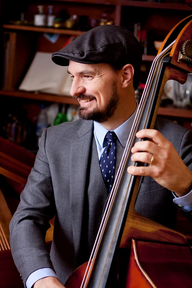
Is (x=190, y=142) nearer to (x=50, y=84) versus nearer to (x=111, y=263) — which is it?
(x=111, y=263)

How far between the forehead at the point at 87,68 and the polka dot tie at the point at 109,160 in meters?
0.22

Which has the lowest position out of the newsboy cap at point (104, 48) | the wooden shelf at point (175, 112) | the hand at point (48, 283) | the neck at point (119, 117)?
the wooden shelf at point (175, 112)

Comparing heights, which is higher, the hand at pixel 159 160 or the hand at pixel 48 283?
the hand at pixel 159 160

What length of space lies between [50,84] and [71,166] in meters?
1.62

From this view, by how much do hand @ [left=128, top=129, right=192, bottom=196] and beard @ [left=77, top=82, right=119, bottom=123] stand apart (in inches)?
16.5

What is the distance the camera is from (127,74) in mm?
1258

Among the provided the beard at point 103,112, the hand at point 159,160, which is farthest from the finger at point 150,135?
the beard at point 103,112

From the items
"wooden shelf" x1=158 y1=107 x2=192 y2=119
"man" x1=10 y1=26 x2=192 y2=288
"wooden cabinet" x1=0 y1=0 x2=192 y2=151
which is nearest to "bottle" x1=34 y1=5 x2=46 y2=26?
"wooden cabinet" x1=0 y1=0 x2=192 y2=151

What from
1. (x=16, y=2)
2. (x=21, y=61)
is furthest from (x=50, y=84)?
(x=16, y=2)

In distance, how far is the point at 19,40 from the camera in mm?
2824

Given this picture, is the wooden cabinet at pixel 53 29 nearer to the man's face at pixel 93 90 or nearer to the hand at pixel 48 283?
the man's face at pixel 93 90

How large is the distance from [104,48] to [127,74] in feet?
0.53

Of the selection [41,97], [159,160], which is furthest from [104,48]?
[41,97]

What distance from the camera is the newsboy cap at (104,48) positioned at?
112 centimetres
